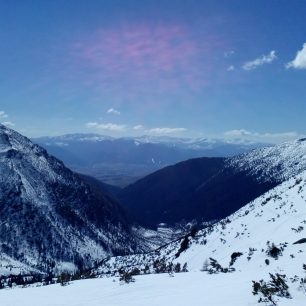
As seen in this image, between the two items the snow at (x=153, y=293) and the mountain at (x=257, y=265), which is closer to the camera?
the mountain at (x=257, y=265)

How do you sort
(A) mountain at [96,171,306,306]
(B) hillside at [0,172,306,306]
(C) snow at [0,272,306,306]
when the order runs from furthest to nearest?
(C) snow at [0,272,306,306]
(B) hillside at [0,172,306,306]
(A) mountain at [96,171,306,306]

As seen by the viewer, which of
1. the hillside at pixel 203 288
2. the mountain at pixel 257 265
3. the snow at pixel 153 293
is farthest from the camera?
the snow at pixel 153 293

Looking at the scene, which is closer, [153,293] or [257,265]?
[153,293]

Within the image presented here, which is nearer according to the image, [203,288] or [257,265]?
[203,288]

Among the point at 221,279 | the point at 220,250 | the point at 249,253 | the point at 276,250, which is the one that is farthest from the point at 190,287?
the point at 220,250

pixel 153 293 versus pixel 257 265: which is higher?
pixel 153 293

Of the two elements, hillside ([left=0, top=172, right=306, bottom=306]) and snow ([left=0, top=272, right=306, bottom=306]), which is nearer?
hillside ([left=0, top=172, right=306, bottom=306])

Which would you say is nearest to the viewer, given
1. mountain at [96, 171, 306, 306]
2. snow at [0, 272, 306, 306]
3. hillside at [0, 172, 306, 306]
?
mountain at [96, 171, 306, 306]

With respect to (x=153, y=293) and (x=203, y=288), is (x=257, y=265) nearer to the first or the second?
(x=203, y=288)

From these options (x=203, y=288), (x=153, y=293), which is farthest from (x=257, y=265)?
(x=153, y=293)

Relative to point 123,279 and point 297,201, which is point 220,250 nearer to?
point 297,201

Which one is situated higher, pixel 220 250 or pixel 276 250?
pixel 276 250
